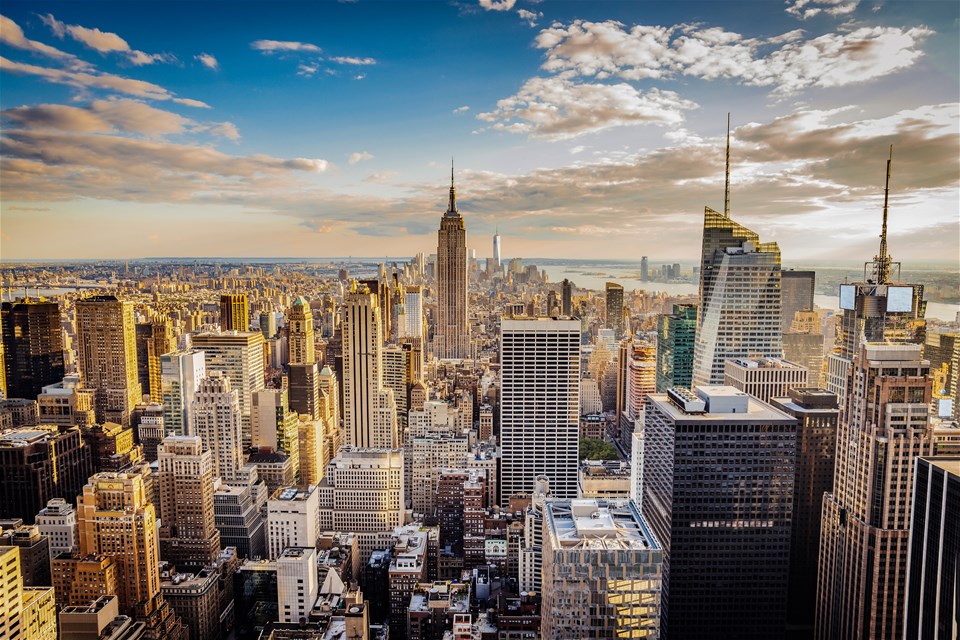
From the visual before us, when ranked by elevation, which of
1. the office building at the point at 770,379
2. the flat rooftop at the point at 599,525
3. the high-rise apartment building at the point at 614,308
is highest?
the high-rise apartment building at the point at 614,308

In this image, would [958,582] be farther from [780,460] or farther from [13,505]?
[13,505]

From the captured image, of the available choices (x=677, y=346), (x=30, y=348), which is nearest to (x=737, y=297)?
(x=677, y=346)

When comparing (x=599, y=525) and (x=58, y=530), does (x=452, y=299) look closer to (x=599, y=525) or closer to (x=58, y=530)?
(x=58, y=530)

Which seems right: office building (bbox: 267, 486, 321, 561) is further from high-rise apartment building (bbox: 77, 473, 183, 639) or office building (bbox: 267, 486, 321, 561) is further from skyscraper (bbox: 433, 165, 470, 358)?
skyscraper (bbox: 433, 165, 470, 358)

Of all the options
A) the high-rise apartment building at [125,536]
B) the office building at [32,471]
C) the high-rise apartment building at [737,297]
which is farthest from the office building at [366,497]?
the high-rise apartment building at [737,297]

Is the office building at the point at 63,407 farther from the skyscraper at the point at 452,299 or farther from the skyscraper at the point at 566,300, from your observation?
the skyscraper at the point at 566,300

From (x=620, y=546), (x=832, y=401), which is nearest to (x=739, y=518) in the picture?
(x=832, y=401)
